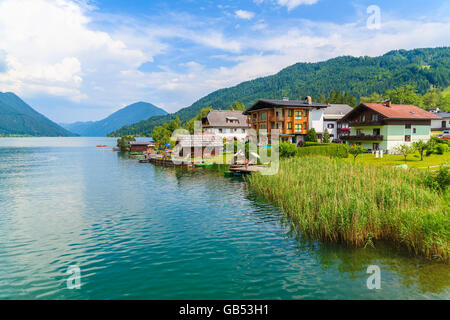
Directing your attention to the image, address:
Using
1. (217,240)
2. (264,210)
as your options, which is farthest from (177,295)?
(264,210)

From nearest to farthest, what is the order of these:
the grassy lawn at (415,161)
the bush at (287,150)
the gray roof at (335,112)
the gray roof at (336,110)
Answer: the grassy lawn at (415,161), the bush at (287,150), the gray roof at (335,112), the gray roof at (336,110)

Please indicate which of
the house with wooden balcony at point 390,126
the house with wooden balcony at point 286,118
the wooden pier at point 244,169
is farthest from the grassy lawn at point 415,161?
the house with wooden balcony at point 286,118

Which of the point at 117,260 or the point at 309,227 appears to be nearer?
the point at 117,260

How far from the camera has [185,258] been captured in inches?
611

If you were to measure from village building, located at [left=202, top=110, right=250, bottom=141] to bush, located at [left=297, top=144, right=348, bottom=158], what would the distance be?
42.4 m

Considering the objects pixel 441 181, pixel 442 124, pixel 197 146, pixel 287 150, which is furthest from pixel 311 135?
pixel 442 124

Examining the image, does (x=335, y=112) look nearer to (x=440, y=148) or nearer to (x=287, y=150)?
(x=440, y=148)

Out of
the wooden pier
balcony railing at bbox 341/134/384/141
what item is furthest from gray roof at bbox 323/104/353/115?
the wooden pier

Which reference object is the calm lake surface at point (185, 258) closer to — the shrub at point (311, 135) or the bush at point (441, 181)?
the bush at point (441, 181)

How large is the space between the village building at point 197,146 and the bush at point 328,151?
26.3m

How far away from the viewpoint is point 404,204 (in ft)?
56.5

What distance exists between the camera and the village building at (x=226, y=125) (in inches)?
3622
